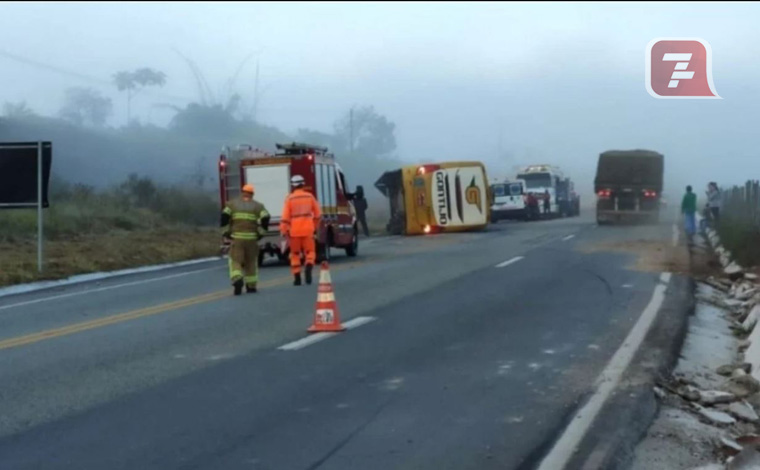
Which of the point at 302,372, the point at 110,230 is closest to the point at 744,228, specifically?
the point at 302,372

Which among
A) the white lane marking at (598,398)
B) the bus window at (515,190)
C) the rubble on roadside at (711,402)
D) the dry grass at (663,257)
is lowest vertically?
the rubble on roadside at (711,402)

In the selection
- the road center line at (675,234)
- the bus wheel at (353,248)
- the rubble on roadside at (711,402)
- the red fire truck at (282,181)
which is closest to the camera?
the rubble on roadside at (711,402)

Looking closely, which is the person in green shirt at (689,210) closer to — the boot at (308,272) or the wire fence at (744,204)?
the wire fence at (744,204)

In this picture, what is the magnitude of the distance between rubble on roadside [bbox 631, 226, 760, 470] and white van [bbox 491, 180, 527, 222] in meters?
36.2

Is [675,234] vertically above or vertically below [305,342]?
above

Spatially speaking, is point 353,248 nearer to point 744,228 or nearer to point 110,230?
point 744,228

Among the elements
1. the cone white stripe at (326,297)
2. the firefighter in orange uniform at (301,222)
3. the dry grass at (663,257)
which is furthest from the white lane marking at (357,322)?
the dry grass at (663,257)

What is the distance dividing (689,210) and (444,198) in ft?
30.5

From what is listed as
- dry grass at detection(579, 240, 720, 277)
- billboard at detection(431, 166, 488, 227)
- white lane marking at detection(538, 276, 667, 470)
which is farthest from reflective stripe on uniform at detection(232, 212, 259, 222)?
billboard at detection(431, 166, 488, 227)

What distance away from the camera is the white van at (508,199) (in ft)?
176

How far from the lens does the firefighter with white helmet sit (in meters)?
18.3

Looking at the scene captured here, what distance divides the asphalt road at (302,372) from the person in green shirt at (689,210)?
16569 millimetres

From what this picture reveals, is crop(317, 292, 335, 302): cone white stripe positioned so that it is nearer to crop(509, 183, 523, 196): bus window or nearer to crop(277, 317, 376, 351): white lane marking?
crop(277, 317, 376, 351): white lane marking

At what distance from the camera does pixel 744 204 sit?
28609 mm
